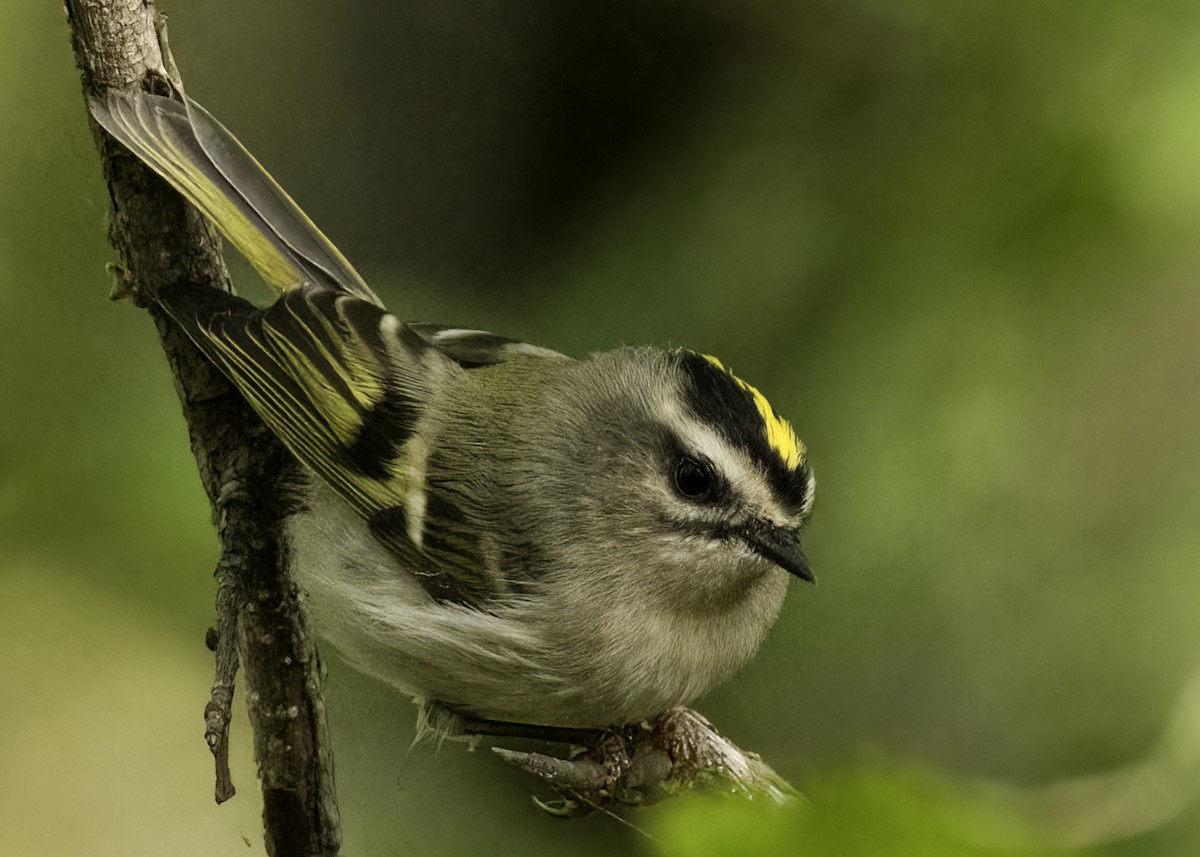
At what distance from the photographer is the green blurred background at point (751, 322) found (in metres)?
1.07

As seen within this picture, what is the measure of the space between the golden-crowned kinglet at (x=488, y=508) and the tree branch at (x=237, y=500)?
0.03 metres

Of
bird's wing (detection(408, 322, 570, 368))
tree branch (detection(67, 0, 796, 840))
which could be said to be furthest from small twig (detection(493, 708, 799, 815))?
bird's wing (detection(408, 322, 570, 368))

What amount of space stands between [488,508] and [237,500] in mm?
230

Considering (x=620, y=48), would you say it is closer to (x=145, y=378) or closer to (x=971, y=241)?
(x=971, y=241)

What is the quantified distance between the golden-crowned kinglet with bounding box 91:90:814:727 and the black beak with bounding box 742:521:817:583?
1 cm

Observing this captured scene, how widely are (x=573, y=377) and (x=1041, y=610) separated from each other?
0.53m

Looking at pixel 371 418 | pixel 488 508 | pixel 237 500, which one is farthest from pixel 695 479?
pixel 237 500

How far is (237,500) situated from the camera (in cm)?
105

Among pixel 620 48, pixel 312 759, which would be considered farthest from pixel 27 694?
pixel 620 48

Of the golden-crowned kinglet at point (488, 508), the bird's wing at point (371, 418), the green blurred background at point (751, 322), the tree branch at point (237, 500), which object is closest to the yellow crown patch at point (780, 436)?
the golden-crowned kinglet at point (488, 508)

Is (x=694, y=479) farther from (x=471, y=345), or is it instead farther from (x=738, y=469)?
(x=471, y=345)

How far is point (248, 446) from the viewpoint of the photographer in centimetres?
107

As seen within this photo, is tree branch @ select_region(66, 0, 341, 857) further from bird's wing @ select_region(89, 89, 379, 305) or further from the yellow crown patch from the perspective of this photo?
the yellow crown patch

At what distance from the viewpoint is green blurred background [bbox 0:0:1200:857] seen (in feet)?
3.51
